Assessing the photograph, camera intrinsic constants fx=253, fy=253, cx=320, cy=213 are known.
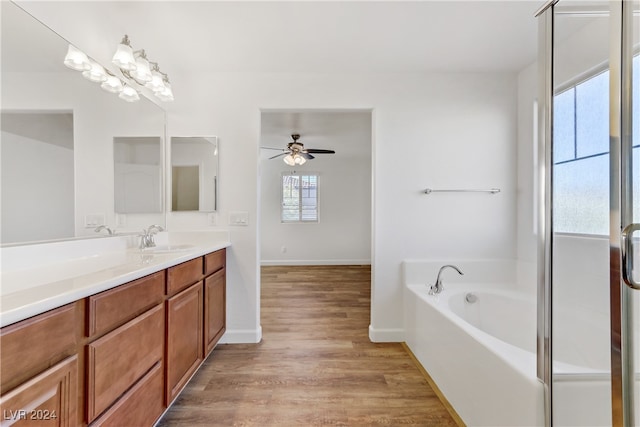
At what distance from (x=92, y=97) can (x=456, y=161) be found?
108 inches

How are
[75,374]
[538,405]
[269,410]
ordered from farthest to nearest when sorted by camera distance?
[269,410], [538,405], [75,374]

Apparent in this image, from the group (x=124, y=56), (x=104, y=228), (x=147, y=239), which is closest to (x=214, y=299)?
(x=147, y=239)

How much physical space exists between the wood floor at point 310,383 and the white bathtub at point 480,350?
0.18 m

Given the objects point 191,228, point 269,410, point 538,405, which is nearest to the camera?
point 538,405

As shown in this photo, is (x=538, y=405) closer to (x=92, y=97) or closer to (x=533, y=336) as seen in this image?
(x=533, y=336)

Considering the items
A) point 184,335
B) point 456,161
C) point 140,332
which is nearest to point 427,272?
point 456,161

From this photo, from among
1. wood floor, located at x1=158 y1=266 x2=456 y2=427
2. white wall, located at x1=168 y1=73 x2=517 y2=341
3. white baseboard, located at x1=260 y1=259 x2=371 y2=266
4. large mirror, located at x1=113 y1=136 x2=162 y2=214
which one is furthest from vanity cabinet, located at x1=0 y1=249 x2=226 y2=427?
white baseboard, located at x1=260 y1=259 x2=371 y2=266

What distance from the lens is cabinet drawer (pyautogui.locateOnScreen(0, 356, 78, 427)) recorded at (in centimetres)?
62

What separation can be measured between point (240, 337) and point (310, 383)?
0.83 m

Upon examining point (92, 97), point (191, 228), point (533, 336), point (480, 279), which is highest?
point (92, 97)

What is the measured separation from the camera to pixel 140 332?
1104 mm

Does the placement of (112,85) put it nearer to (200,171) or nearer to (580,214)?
(200,171)

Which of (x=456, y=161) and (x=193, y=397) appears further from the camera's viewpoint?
(x=456, y=161)

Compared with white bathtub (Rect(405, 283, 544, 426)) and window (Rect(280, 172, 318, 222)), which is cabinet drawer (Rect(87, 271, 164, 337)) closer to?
white bathtub (Rect(405, 283, 544, 426))
